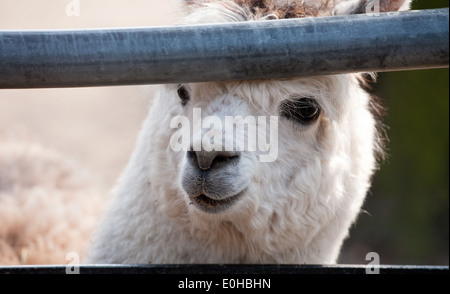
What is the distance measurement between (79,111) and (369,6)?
759 cm

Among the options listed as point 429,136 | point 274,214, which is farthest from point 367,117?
point 429,136

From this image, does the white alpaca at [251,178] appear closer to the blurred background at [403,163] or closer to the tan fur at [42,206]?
the tan fur at [42,206]

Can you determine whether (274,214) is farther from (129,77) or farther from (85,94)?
(85,94)

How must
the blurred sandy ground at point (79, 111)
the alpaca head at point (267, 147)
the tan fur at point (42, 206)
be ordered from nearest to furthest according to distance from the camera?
1. the alpaca head at point (267, 147)
2. the tan fur at point (42, 206)
3. the blurred sandy ground at point (79, 111)

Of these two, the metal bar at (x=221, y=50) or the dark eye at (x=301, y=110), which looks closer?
the metal bar at (x=221, y=50)

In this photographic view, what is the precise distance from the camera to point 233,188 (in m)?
2.59

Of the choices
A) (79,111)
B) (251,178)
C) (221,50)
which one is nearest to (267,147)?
(251,178)

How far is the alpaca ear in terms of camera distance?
2742 millimetres

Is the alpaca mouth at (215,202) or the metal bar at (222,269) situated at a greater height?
the alpaca mouth at (215,202)

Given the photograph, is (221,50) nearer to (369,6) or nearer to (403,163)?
(369,6)

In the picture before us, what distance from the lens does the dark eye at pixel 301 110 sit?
285cm

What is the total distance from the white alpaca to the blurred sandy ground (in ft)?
9.26

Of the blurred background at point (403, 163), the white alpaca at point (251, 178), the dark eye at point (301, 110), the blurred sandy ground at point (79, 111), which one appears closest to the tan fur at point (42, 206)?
the white alpaca at point (251, 178)
